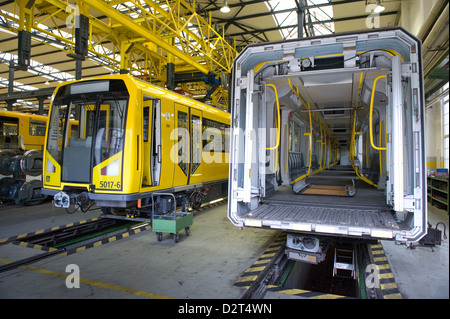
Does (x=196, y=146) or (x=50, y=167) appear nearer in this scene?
(x=50, y=167)

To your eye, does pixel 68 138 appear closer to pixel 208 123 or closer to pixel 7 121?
pixel 208 123

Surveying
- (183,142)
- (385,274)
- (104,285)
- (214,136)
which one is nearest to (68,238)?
(104,285)

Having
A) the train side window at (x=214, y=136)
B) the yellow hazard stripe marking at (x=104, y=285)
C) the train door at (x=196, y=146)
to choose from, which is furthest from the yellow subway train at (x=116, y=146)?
the yellow hazard stripe marking at (x=104, y=285)

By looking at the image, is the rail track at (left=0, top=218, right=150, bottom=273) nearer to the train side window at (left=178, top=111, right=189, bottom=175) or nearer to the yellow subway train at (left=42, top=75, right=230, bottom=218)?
the yellow subway train at (left=42, top=75, right=230, bottom=218)

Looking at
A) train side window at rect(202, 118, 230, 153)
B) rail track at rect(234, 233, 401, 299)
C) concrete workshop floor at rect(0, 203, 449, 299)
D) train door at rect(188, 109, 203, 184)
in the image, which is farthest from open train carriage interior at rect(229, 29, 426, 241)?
train side window at rect(202, 118, 230, 153)

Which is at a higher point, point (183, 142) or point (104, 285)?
point (183, 142)

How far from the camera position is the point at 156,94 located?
5.94 metres

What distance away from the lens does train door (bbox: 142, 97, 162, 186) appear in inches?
234

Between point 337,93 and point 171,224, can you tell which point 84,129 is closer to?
point 171,224

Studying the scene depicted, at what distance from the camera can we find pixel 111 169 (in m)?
5.38

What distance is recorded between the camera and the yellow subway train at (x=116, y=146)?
535 centimetres

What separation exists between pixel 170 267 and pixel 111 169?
2.23 m

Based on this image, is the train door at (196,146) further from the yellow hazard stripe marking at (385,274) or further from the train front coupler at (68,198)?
the yellow hazard stripe marking at (385,274)
